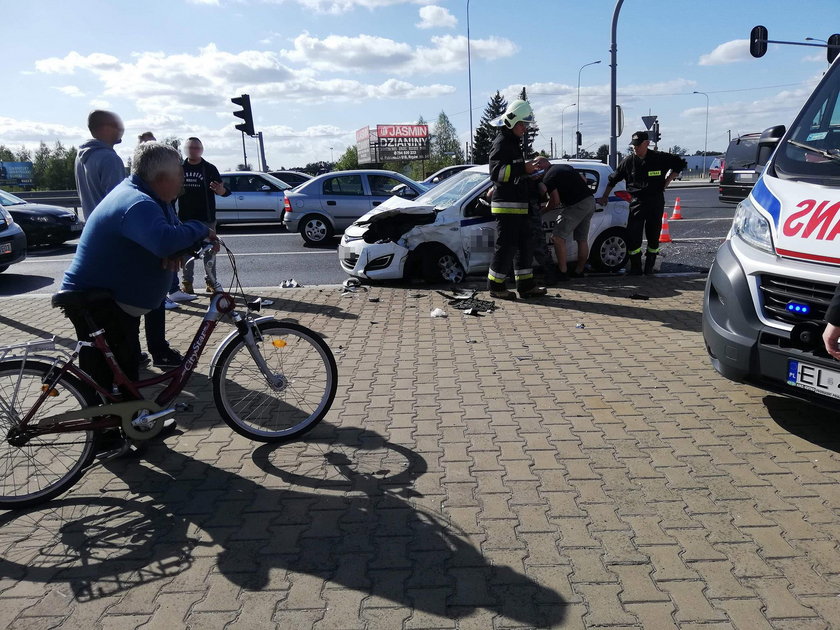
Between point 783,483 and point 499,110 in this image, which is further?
point 499,110

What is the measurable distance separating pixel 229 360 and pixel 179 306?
4.53 metres

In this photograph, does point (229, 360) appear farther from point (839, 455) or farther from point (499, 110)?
point (499, 110)

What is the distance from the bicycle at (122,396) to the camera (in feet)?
11.3

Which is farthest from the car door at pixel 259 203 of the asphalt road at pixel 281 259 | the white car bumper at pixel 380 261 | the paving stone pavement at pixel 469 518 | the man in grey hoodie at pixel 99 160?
the paving stone pavement at pixel 469 518

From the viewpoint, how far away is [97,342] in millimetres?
3660

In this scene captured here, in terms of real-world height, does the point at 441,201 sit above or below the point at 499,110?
below

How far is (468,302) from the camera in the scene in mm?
7949

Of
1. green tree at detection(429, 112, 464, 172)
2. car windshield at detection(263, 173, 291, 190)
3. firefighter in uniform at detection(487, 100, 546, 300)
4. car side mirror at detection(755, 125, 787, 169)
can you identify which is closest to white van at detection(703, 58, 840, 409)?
car side mirror at detection(755, 125, 787, 169)

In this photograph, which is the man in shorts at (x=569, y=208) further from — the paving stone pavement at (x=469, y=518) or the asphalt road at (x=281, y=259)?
the paving stone pavement at (x=469, y=518)

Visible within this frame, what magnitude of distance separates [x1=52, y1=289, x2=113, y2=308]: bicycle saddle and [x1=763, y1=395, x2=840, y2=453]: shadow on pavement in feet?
13.7

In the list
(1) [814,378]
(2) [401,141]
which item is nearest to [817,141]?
(1) [814,378]

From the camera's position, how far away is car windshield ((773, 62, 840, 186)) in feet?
13.9

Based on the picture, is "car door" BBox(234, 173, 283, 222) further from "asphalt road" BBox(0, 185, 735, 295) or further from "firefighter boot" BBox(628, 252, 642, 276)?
"firefighter boot" BBox(628, 252, 642, 276)

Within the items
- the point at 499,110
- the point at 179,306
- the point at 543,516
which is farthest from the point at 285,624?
the point at 499,110
